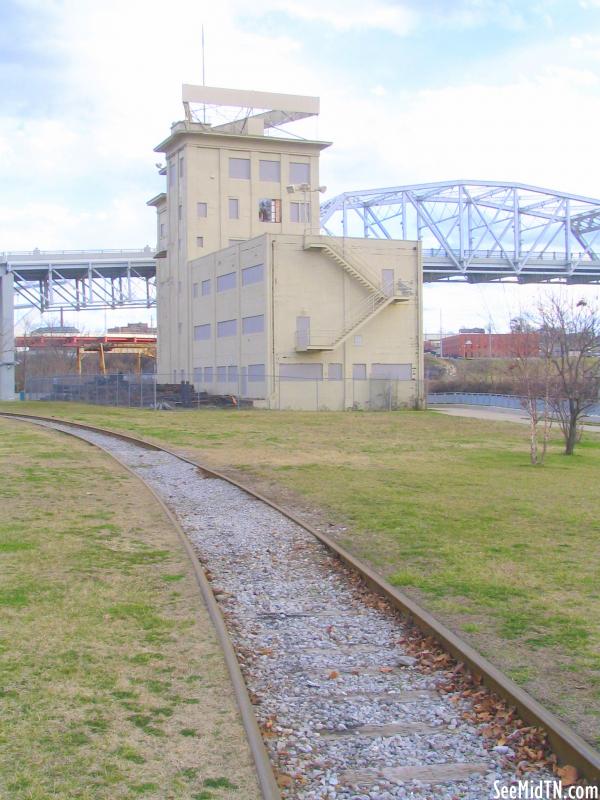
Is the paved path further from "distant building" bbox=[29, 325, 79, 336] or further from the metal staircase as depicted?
"distant building" bbox=[29, 325, 79, 336]

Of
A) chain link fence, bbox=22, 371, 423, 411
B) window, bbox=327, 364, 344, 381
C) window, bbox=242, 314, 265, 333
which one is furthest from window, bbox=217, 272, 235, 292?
window, bbox=327, 364, 344, 381

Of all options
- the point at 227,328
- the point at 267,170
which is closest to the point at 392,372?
the point at 227,328

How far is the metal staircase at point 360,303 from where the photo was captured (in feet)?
167

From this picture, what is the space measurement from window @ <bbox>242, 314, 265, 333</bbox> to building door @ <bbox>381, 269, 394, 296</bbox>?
7835 mm

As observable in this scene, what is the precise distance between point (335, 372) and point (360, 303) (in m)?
4.53

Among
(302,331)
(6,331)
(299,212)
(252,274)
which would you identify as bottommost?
(302,331)

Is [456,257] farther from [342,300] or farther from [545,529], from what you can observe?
[545,529]

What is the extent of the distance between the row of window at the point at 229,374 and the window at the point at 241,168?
13785 mm

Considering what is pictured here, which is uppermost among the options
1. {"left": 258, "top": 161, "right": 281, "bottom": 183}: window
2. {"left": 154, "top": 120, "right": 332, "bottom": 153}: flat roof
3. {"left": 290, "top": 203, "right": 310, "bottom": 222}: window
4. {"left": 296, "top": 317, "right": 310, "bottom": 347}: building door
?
{"left": 154, "top": 120, "right": 332, "bottom": 153}: flat roof

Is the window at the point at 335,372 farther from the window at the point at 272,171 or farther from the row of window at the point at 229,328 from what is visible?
the window at the point at 272,171

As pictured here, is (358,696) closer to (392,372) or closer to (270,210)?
(392,372)

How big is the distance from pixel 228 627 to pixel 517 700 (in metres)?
3.10

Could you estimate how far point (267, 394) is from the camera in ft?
164

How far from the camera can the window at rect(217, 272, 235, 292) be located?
5441 cm
